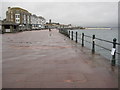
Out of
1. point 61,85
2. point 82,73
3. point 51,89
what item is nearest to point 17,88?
point 51,89

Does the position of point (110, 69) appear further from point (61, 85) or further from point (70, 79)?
point (61, 85)

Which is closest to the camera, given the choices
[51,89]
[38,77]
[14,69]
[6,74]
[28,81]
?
[51,89]

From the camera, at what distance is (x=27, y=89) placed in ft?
11.3

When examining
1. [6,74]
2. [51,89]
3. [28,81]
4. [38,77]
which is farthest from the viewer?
[6,74]

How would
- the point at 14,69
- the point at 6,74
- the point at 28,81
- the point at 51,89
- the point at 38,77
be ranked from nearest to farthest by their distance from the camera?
the point at 51,89 < the point at 28,81 < the point at 38,77 < the point at 6,74 < the point at 14,69

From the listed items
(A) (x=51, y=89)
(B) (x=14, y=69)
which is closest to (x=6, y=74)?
(B) (x=14, y=69)

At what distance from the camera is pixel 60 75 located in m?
4.41

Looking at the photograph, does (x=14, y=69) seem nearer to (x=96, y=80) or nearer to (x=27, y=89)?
(x=27, y=89)

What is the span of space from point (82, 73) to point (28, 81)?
167 cm

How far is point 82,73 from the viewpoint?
4.59 m

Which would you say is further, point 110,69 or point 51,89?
point 110,69

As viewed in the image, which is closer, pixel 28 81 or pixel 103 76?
pixel 28 81

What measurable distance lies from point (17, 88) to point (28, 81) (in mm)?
463

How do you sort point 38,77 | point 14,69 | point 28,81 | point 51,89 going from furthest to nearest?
1. point 14,69
2. point 38,77
3. point 28,81
4. point 51,89
